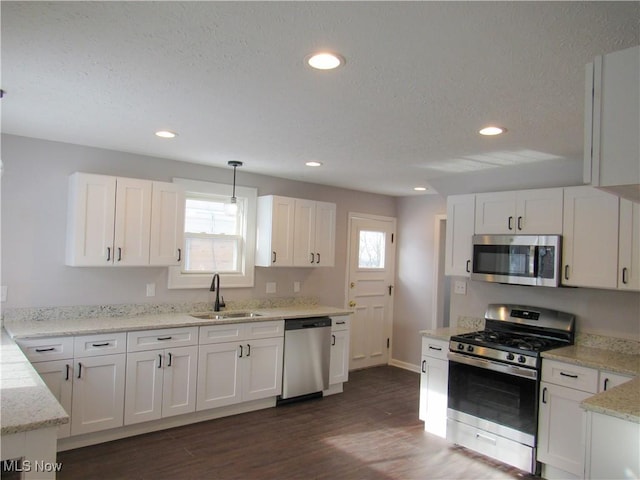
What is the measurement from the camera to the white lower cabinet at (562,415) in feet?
9.81

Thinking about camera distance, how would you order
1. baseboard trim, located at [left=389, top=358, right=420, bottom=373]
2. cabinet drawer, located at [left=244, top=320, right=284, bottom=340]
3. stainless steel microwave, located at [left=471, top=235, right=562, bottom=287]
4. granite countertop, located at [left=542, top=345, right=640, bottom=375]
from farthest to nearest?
baseboard trim, located at [left=389, top=358, right=420, bottom=373] → cabinet drawer, located at [left=244, top=320, right=284, bottom=340] → stainless steel microwave, located at [left=471, top=235, right=562, bottom=287] → granite countertop, located at [left=542, top=345, right=640, bottom=375]

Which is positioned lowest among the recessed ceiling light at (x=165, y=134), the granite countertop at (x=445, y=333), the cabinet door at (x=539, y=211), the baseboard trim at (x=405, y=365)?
the baseboard trim at (x=405, y=365)

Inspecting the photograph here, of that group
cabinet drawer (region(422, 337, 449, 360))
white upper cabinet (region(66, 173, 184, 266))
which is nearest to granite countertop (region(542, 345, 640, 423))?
cabinet drawer (region(422, 337, 449, 360))

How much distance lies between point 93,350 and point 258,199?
2272mm

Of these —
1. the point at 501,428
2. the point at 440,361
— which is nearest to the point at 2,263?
the point at 440,361

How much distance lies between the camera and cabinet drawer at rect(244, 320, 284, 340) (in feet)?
13.7

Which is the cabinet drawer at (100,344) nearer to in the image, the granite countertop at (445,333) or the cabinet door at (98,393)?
the cabinet door at (98,393)

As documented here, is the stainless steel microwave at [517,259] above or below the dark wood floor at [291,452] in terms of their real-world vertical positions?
above

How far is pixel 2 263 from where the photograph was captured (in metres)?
3.44

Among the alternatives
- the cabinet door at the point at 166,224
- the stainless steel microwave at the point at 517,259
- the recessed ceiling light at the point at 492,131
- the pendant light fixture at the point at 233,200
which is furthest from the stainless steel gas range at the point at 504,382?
the cabinet door at the point at 166,224

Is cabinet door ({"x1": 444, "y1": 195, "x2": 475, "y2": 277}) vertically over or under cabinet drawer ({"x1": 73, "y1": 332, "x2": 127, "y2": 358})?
over

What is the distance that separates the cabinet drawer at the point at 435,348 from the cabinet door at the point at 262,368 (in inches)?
55.1

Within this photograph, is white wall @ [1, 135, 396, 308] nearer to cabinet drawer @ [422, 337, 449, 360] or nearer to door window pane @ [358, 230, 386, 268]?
cabinet drawer @ [422, 337, 449, 360]

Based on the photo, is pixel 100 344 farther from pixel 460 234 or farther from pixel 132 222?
pixel 460 234
